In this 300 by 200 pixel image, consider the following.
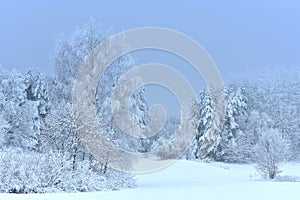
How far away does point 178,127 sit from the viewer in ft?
136

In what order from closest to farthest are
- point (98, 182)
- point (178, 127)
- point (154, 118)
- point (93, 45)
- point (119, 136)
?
point (98, 182)
point (119, 136)
point (93, 45)
point (154, 118)
point (178, 127)

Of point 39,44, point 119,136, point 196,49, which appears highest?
point 39,44

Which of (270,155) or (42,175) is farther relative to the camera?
(270,155)

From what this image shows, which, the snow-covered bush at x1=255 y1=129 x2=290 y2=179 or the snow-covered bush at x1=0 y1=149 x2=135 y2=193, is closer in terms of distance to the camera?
the snow-covered bush at x1=0 y1=149 x2=135 y2=193

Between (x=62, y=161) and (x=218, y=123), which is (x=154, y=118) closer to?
(x=62, y=161)

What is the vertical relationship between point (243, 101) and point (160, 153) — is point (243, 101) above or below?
above

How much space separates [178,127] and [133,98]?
1769 centimetres

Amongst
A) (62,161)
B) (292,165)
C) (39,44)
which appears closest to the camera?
(62,161)

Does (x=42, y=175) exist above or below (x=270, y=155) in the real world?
below

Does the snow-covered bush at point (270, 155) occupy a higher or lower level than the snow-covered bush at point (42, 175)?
higher

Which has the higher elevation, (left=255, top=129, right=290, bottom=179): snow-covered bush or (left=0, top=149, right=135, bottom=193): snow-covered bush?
(left=255, top=129, right=290, bottom=179): snow-covered bush

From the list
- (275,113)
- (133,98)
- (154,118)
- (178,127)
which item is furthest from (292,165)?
(133,98)

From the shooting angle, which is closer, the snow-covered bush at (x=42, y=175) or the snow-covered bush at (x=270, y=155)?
the snow-covered bush at (x=42, y=175)

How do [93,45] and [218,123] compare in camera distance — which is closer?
[93,45]
